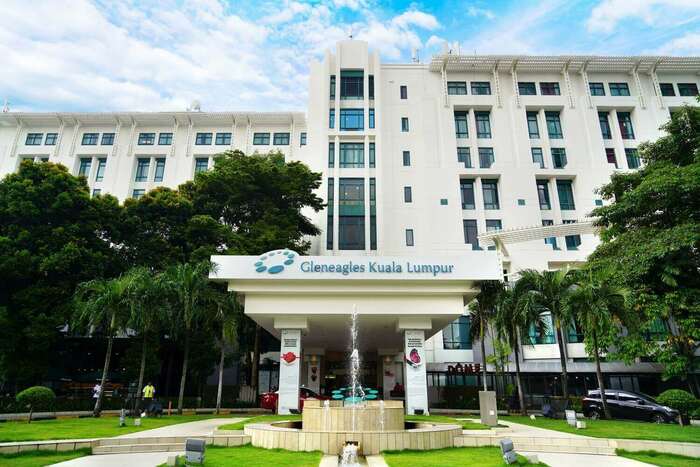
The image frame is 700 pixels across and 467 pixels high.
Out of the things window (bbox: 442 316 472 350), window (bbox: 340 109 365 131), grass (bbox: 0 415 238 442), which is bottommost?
grass (bbox: 0 415 238 442)

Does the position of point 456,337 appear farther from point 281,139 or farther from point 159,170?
point 159,170

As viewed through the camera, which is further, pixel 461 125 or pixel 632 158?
pixel 461 125

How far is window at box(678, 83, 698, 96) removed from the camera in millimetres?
41719

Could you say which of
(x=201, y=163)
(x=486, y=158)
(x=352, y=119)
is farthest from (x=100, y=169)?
(x=486, y=158)

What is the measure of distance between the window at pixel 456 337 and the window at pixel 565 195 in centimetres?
1543

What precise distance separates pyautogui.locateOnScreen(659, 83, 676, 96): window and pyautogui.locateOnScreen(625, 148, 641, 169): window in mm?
6969

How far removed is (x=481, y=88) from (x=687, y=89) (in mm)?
19441

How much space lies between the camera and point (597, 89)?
42.1 metres

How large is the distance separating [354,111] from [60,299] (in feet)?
89.1

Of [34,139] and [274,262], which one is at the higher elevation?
[34,139]

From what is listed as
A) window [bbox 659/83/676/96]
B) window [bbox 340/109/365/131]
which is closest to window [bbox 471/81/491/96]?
window [bbox 340/109/365/131]

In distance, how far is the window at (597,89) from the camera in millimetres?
41906

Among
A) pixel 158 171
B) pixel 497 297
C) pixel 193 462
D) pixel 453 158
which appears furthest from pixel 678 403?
pixel 158 171

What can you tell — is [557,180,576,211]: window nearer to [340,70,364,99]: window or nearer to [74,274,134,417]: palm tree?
[340,70,364,99]: window
